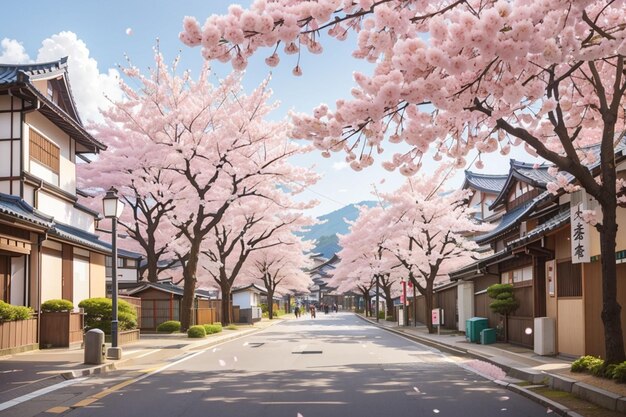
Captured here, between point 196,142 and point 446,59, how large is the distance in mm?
24901

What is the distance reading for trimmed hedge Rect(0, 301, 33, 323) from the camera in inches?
706

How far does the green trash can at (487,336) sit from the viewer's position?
83.2 feet

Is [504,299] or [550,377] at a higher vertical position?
[504,299]

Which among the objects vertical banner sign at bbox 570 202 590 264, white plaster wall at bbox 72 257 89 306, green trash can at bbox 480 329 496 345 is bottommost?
green trash can at bbox 480 329 496 345

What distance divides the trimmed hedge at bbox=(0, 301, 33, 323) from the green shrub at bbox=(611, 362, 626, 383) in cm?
1492

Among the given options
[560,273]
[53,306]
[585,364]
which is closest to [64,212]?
[53,306]

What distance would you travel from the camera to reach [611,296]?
1183 centimetres

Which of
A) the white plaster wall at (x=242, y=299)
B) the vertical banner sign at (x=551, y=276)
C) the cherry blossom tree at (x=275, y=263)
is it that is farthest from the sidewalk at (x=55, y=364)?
the white plaster wall at (x=242, y=299)

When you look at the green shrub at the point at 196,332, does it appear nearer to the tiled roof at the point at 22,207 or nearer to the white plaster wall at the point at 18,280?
the white plaster wall at the point at 18,280

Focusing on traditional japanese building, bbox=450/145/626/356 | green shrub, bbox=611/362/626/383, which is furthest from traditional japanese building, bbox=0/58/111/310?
traditional japanese building, bbox=450/145/626/356

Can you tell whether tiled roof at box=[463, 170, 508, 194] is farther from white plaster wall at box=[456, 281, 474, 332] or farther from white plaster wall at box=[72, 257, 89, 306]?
white plaster wall at box=[72, 257, 89, 306]

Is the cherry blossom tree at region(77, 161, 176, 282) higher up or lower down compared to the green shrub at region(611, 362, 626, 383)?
higher up

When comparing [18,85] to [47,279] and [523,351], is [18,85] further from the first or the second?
[523,351]

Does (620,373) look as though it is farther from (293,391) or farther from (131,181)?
(131,181)
